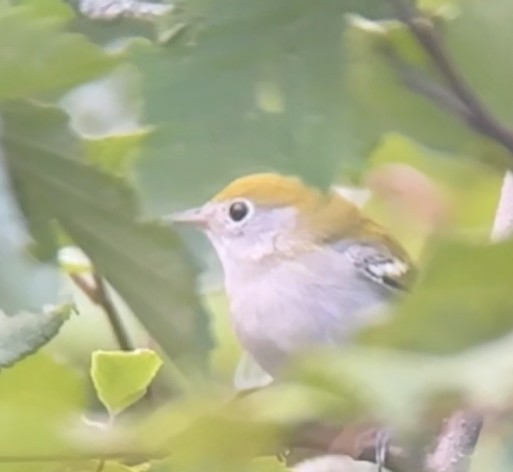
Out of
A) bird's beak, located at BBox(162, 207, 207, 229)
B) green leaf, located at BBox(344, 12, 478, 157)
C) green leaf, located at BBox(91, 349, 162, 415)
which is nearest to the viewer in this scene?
green leaf, located at BBox(91, 349, 162, 415)

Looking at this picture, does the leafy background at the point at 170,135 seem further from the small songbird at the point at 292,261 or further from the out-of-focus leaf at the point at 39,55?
the small songbird at the point at 292,261

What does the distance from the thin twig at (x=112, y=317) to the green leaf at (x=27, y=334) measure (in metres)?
0.14

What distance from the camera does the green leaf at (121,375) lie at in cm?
27

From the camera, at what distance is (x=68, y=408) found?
179 mm

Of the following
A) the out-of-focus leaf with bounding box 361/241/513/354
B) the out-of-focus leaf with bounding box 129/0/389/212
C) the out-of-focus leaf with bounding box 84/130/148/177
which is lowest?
the out-of-focus leaf with bounding box 84/130/148/177

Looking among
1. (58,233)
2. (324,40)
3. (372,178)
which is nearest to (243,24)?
(324,40)

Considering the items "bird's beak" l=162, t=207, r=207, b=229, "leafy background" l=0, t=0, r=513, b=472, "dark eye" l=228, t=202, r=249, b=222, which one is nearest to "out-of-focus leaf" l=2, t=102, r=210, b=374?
"leafy background" l=0, t=0, r=513, b=472

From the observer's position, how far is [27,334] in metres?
0.27

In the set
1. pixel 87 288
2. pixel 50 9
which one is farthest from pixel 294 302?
pixel 50 9

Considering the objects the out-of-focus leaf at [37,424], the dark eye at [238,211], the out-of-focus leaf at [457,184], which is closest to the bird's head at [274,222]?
the dark eye at [238,211]

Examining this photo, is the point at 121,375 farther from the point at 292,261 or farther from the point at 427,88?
the point at 292,261

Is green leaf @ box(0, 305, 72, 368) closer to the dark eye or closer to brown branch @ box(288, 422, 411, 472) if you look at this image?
brown branch @ box(288, 422, 411, 472)

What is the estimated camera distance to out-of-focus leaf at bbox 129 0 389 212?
0.36 metres

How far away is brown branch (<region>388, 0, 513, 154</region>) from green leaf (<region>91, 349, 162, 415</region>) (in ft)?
0.34
